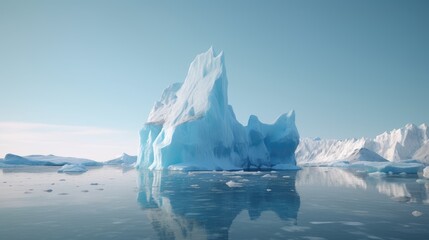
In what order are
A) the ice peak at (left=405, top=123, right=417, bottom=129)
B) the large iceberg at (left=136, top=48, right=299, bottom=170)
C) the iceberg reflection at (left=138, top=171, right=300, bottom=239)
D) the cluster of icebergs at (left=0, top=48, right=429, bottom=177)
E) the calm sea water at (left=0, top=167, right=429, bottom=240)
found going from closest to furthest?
the calm sea water at (left=0, top=167, right=429, bottom=240), the iceberg reflection at (left=138, top=171, right=300, bottom=239), the cluster of icebergs at (left=0, top=48, right=429, bottom=177), the large iceberg at (left=136, top=48, right=299, bottom=170), the ice peak at (left=405, top=123, right=417, bottom=129)

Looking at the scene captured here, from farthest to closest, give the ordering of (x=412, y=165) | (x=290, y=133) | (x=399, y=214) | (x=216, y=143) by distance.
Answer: (x=290, y=133), (x=216, y=143), (x=412, y=165), (x=399, y=214)

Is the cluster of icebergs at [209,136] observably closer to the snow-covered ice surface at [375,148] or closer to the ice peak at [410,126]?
the snow-covered ice surface at [375,148]

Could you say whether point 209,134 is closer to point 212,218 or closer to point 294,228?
point 212,218

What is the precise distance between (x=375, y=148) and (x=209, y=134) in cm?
10640

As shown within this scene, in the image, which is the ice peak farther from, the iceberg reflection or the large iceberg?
the iceberg reflection

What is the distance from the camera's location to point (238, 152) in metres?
43.2

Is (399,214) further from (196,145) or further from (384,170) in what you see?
(384,170)

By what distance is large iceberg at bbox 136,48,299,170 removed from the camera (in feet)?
120

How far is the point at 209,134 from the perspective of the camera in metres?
38.1

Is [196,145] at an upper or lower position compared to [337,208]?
upper

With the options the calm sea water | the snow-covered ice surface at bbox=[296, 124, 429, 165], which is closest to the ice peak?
the snow-covered ice surface at bbox=[296, 124, 429, 165]

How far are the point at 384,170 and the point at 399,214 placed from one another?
29991mm

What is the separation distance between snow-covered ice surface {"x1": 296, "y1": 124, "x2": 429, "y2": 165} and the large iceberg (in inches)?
1996

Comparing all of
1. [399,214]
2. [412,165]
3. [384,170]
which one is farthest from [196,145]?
[399,214]
